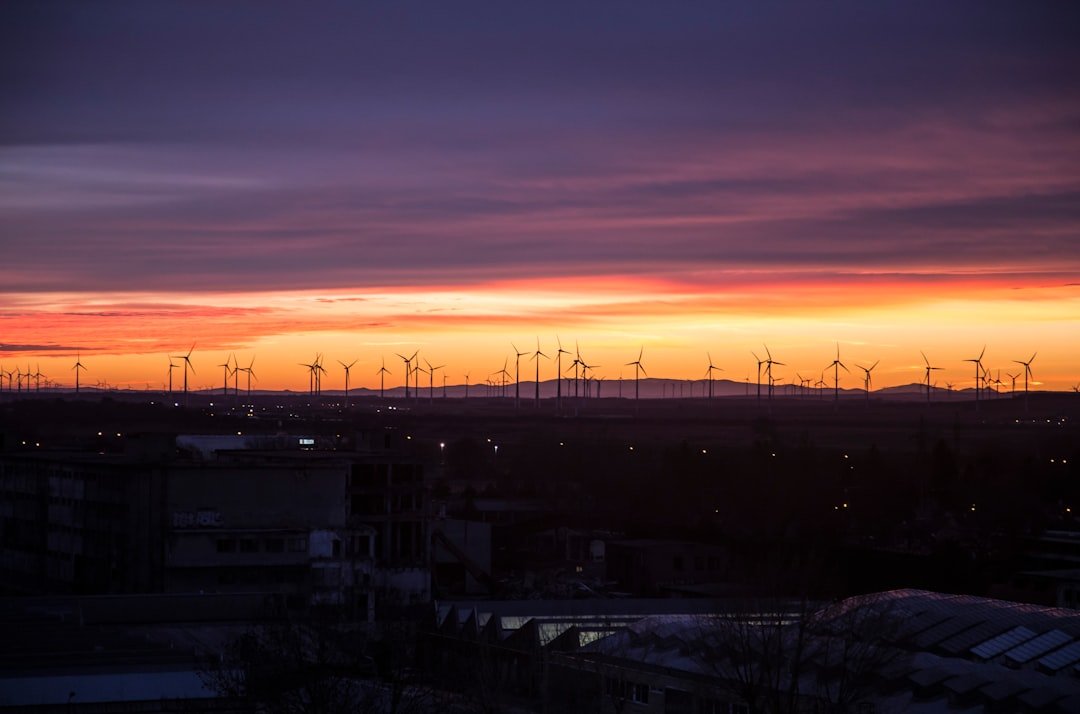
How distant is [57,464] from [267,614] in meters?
9.86

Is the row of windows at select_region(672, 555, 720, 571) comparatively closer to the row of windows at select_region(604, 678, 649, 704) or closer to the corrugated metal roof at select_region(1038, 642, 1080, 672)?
the row of windows at select_region(604, 678, 649, 704)

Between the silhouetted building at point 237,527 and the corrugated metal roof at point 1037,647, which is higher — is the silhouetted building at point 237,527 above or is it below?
above

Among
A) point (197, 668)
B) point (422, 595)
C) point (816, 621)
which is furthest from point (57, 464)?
point (816, 621)

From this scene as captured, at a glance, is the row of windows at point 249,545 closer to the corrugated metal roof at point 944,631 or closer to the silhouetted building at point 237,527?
the silhouetted building at point 237,527

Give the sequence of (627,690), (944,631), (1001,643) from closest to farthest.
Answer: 1. (1001,643)
2. (627,690)
3. (944,631)

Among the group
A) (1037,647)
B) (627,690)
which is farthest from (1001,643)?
(627,690)

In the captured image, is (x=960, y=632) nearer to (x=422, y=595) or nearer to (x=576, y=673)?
(x=576, y=673)

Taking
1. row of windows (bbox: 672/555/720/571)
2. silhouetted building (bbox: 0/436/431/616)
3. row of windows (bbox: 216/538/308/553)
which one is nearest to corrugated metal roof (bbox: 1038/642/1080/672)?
silhouetted building (bbox: 0/436/431/616)

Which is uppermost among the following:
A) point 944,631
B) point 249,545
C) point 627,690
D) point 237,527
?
point 237,527

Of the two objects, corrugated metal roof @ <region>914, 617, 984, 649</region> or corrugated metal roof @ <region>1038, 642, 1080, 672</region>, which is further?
corrugated metal roof @ <region>914, 617, 984, 649</region>

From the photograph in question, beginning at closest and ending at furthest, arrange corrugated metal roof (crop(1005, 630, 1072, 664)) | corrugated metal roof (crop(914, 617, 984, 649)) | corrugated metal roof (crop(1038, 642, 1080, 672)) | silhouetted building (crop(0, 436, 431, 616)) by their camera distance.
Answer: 1. corrugated metal roof (crop(1038, 642, 1080, 672))
2. corrugated metal roof (crop(1005, 630, 1072, 664))
3. corrugated metal roof (crop(914, 617, 984, 649))
4. silhouetted building (crop(0, 436, 431, 616))

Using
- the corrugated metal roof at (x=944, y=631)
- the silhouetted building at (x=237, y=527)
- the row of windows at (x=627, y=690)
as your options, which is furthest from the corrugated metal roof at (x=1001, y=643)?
the silhouetted building at (x=237, y=527)

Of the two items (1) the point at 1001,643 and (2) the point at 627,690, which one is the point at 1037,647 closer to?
(1) the point at 1001,643

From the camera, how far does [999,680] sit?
44.6 ft
